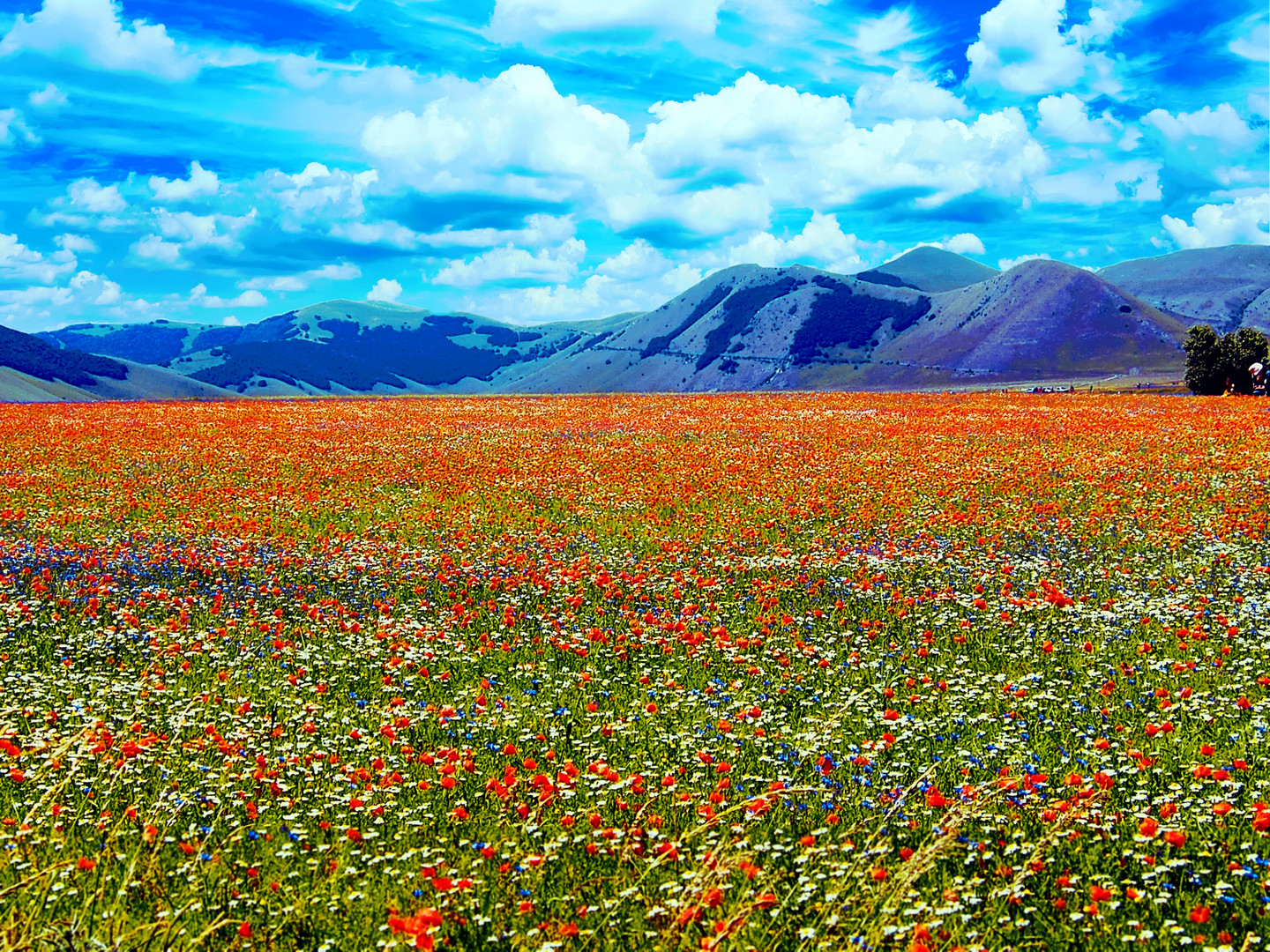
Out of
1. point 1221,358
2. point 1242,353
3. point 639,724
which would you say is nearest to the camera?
point 639,724

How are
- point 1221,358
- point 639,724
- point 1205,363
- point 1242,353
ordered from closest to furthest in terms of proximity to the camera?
point 639,724, point 1242,353, point 1221,358, point 1205,363

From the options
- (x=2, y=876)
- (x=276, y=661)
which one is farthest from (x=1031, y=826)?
(x=276, y=661)

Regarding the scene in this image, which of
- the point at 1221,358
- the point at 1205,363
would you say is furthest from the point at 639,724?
the point at 1221,358

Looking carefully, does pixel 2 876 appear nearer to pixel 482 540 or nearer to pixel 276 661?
pixel 276 661

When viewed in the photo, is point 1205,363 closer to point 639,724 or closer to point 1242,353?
point 1242,353

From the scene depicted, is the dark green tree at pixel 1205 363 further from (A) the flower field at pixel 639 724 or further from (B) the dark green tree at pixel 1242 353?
(A) the flower field at pixel 639 724

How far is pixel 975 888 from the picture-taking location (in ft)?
21.6

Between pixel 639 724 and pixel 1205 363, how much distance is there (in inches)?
3676

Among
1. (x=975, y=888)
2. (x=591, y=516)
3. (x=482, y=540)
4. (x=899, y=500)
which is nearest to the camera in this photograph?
(x=975, y=888)

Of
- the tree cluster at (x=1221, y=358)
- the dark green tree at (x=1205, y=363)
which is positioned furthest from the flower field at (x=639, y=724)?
the dark green tree at (x=1205, y=363)

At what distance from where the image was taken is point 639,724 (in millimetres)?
9922

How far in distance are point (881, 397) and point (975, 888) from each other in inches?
2874

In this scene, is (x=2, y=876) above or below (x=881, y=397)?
below

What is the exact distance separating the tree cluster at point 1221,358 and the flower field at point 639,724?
69.7m
